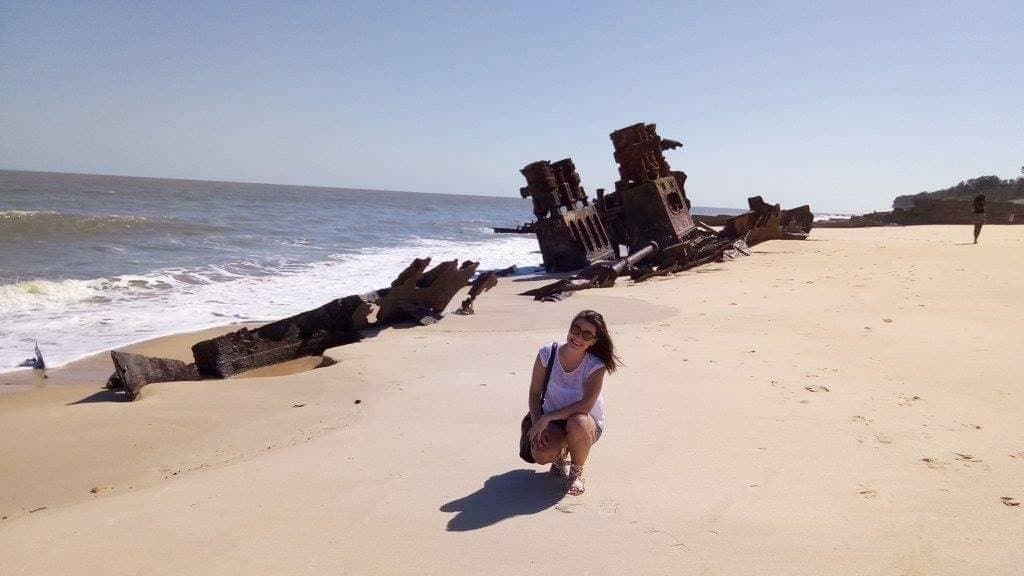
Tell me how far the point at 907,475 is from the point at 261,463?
3.55 metres

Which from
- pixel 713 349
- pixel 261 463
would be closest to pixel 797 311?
pixel 713 349

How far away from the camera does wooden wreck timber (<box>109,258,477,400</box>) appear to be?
19.1ft

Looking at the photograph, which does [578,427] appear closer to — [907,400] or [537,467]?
[537,467]

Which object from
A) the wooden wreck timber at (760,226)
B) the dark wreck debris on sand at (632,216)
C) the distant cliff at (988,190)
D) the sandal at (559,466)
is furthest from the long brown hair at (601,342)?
the distant cliff at (988,190)

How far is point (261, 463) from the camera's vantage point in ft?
12.5

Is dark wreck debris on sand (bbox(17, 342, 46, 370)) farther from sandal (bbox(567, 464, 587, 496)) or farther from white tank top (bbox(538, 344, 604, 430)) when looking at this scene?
sandal (bbox(567, 464, 587, 496))

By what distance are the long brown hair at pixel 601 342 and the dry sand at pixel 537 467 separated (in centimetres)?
63

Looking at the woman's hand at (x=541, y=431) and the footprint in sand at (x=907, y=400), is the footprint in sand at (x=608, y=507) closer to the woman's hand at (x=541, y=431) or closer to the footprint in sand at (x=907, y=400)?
the woman's hand at (x=541, y=431)

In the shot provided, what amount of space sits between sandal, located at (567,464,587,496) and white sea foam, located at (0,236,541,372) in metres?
6.65

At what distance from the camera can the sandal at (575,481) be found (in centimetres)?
307

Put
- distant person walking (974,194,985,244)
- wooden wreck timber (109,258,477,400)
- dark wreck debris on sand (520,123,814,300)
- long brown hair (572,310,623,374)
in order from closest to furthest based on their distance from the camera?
1. long brown hair (572,310,623,374)
2. wooden wreck timber (109,258,477,400)
3. dark wreck debris on sand (520,123,814,300)
4. distant person walking (974,194,985,244)

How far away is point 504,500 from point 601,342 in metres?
A: 0.90

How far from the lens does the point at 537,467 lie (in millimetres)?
3498

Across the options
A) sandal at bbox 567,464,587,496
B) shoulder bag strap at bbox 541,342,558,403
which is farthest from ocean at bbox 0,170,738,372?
sandal at bbox 567,464,587,496
